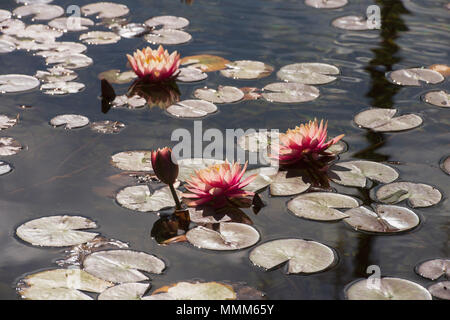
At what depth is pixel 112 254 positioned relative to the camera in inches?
77.7

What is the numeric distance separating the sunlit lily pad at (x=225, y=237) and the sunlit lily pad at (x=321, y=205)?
207 mm

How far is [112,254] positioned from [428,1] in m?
3.01

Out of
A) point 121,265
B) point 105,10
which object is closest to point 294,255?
point 121,265

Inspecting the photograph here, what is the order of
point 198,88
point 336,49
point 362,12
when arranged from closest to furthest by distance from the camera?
point 198,88, point 336,49, point 362,12

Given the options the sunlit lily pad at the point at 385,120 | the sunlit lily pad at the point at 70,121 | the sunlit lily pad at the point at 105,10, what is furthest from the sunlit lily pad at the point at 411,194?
the sunlit lily pad at the point at 105,10

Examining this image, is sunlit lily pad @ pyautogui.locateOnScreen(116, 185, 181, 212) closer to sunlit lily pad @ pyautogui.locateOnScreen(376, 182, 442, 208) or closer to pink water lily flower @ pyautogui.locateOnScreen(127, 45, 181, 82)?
sunlit lily pad @ pyautogui.locateOnScreen(376, 182, 442, 208)

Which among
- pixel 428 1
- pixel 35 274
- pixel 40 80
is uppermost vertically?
pixel 428 1

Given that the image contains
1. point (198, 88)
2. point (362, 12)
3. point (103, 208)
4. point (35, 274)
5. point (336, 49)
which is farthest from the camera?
point (362, 12)

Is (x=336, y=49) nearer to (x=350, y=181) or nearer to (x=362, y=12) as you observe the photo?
(x=362, y=12)

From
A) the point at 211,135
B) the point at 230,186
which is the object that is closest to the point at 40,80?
the point at 211,135

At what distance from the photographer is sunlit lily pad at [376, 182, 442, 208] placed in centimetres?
225

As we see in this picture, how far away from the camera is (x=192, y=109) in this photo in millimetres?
2939

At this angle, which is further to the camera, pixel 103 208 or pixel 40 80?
pixel 40 80

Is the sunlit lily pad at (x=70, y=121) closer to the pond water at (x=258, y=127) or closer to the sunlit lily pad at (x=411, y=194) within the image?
the pond water at (x=258, y=127)
